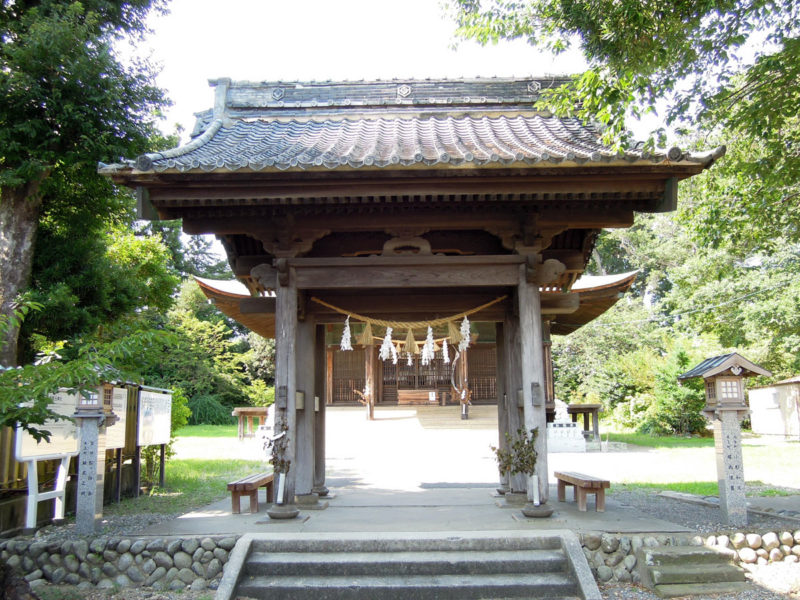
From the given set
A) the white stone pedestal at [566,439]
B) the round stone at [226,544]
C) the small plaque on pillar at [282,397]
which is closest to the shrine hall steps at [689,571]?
the round stone at [226,544]

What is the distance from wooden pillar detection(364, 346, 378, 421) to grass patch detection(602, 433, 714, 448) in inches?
335

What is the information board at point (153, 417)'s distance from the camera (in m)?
9.10

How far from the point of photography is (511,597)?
4.95 meters

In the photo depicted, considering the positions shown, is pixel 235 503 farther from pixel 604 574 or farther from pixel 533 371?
pixel 604 574

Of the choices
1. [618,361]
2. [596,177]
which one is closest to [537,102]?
[596,177]

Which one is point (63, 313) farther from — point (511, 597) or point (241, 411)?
point (241, 411)

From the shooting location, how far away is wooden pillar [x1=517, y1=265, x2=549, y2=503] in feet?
21.3

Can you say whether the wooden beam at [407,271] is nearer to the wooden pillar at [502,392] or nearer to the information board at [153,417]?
the wooden pillar at [502,392]

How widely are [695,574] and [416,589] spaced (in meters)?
2.48

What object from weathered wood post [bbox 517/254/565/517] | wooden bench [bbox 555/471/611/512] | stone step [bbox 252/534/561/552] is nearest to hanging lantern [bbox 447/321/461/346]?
weathered wood post [bbox 517/254/565/517]

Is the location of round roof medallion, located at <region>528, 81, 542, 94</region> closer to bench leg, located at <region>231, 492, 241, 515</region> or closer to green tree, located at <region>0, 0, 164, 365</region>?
green tree, located at <region>0, 0, 164, 365</region>

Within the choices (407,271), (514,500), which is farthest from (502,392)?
(407,271)

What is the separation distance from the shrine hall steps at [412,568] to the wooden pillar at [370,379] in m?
16.8

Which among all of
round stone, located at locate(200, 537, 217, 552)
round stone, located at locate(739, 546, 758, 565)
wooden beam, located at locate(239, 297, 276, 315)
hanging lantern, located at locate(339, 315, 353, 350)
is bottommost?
round stone, located at locate(739, 546, 758, 565)
